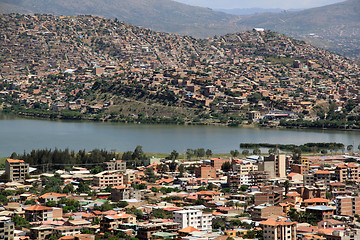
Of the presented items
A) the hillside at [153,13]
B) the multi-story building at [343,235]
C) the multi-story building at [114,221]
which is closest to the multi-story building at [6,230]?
the multi-story building at [114,221]

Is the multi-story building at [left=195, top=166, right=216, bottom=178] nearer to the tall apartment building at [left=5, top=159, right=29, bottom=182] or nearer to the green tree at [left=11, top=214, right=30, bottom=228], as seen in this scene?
the tall apartment building at [left=5, top=159, right=29, bottom=182]

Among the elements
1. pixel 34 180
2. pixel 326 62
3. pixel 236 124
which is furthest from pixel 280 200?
pixel 326 62

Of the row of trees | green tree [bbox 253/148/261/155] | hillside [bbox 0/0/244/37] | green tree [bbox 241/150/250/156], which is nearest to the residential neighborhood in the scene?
the row of trees

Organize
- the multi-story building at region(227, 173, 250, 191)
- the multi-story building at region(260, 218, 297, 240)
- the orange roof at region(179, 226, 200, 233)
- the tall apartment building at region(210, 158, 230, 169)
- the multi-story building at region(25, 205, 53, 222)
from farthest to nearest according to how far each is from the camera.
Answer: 1. the tall apartment building at region(210, 158, 230, 169)
2. the multi-story building at region(227, 173, 250, 191)
3. the multi-story building at region(25, 205, 53, 222)
4. the orange roof at region(179, 226, 200, 233)
5. the multi-story building at region(260, 218, 297, 240)

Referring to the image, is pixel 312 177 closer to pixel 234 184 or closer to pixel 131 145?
pixel 234 184

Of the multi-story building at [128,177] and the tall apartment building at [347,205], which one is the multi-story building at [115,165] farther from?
the tall apartment building at [347,205]
